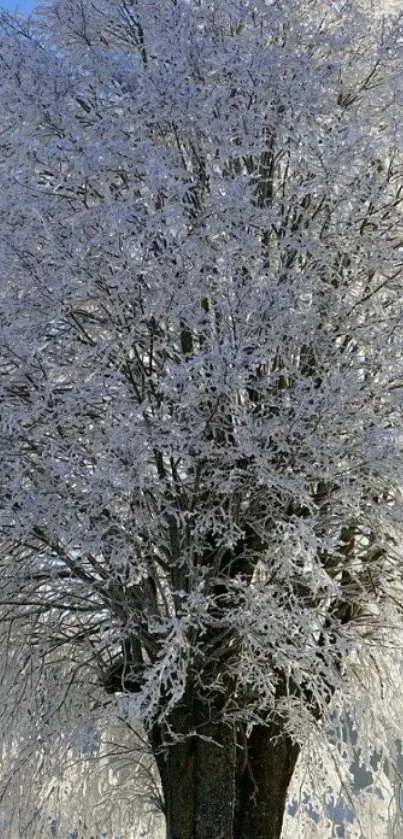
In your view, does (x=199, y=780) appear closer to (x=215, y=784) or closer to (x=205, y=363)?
(x=215, y=784)

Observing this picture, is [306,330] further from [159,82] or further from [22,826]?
[22,826]

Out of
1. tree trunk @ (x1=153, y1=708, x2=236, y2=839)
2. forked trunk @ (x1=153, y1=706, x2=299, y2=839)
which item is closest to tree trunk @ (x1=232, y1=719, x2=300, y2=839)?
forked trunk @ (x1=153, y1=706, x2=299, y2=839)

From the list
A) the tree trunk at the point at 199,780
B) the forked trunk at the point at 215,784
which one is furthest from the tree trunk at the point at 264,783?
the tree trunk at the point at 199,780

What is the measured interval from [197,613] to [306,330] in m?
1.96

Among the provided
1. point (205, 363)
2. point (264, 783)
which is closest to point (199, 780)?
point (264, 783)

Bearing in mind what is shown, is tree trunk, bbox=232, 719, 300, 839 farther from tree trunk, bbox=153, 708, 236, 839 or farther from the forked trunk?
tree trunk, bbox=153, 708, 236, 839

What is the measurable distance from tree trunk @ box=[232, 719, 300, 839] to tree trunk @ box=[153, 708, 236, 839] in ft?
1.88

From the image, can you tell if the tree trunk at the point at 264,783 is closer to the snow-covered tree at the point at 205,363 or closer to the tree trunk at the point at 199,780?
the snow-covered tree at the point at 205,363

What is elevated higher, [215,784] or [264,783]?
[264,783]

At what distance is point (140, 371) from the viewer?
723 centimetres

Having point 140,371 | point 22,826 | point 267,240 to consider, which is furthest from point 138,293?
point 22,826

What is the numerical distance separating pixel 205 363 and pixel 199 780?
3139 millimetres

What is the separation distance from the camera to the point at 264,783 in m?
8.18

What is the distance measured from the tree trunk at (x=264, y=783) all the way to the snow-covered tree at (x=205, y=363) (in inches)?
0.8
